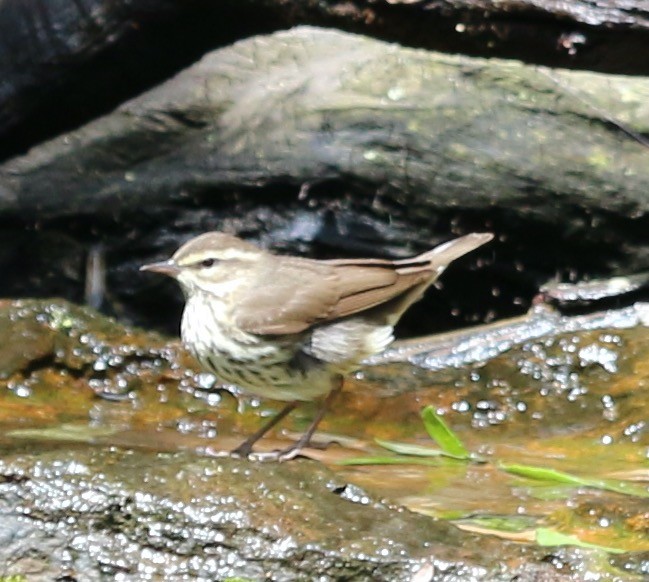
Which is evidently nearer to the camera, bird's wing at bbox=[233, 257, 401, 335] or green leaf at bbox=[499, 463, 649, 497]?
green leaf at bbox=[499, 463, 649, 497]

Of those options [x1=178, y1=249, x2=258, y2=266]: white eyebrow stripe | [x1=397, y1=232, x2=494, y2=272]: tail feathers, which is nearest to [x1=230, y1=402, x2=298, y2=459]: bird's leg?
[x1=178, y1=249, x2=258, y2=266]: white eyebrow stripe

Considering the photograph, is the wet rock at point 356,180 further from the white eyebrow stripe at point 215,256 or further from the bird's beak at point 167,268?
the bird's beak at point 167,268

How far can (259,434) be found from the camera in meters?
5.14

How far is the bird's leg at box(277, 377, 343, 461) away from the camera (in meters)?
4.94

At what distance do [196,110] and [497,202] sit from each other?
6.06 ft

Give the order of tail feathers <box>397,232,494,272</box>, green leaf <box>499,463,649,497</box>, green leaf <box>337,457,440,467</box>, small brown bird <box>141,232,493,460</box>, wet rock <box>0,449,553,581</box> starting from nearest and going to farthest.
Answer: wet rock <box>0,449,553,581</box>
green leaf <box>499,463,649,497</box>
green leaf <box>337,457,440,467</box>
small brown bird <box>141,232,493,460</box>
tail feathers <box>397,232,494,272</box>

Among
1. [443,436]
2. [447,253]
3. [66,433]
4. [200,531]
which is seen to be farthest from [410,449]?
[200,531]

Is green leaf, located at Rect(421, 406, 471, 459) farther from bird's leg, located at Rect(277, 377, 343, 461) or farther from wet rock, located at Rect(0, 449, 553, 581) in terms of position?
wet rock, located at Rect(0, 449, 553, 581)

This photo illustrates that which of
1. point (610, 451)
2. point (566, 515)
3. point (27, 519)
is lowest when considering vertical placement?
point (610, 451)

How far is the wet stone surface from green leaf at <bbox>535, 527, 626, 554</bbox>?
47 millimetres

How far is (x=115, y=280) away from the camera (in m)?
7.32

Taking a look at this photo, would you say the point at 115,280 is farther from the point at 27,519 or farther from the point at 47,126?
the point at 27,519

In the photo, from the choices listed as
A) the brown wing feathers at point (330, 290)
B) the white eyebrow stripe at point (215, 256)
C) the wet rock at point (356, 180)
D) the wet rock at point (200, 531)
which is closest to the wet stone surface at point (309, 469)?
the wet rock at point (200, 531)

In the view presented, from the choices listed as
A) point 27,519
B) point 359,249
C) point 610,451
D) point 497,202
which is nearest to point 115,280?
point 359,249
